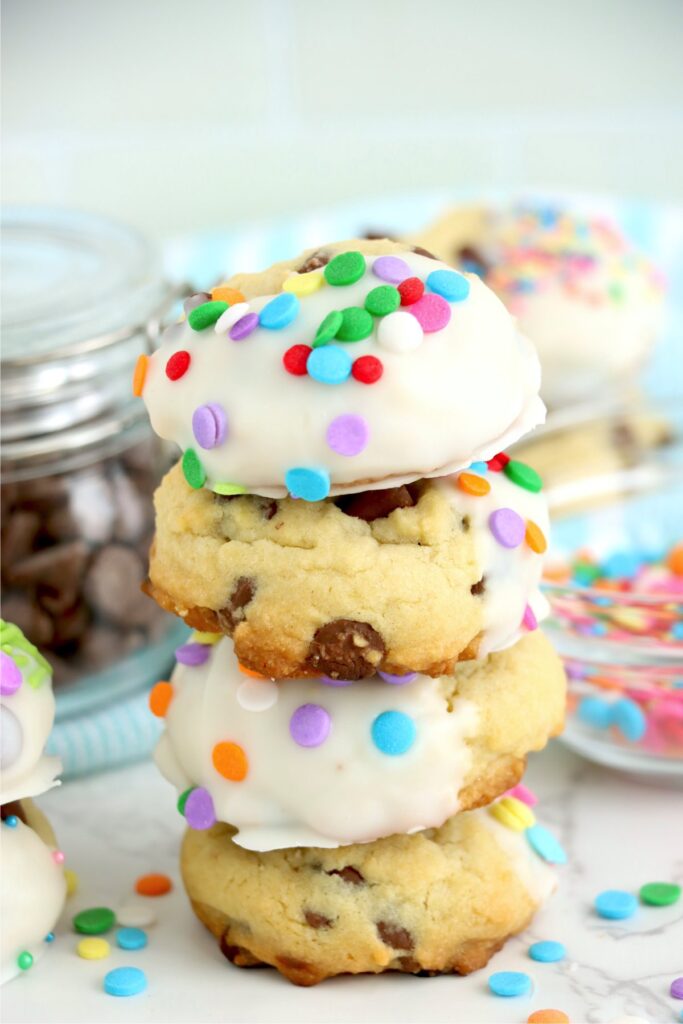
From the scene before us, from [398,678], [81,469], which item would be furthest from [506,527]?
[81,469]

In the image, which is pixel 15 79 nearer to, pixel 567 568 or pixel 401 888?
pixel 567 568

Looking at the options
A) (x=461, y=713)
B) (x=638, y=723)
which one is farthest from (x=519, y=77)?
(x=461, y=713)

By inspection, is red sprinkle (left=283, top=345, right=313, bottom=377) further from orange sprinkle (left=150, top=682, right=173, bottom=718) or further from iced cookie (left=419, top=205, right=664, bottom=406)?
iced cookie (left=419, top=205, right=664, bottom=406)

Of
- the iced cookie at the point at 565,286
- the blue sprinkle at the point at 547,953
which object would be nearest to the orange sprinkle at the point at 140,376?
the blue sprinkle at the point at 547,953

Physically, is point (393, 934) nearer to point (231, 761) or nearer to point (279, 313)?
point (231, 761)

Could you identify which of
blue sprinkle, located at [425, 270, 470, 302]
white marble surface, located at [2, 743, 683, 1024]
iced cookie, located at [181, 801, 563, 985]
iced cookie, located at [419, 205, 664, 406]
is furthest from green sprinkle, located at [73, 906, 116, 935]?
iced cookie, located at [419, 205, 664, 406]
